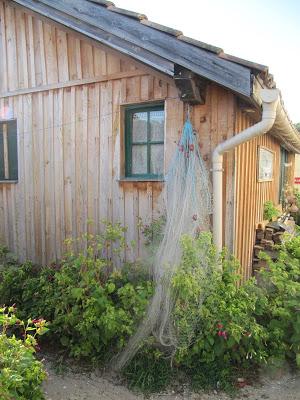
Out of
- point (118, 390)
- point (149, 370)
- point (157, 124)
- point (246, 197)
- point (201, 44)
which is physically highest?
point (201, 44)

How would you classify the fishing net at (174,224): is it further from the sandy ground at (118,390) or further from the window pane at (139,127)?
the window pane at (139,127)

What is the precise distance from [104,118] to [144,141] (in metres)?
0.72

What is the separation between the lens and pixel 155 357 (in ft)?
11.6

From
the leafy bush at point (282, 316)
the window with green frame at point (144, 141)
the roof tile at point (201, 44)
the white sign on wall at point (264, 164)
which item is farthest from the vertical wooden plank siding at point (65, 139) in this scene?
the white sign on wall at point (264, 164)

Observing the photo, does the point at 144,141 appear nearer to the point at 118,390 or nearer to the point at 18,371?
the point at 118,390

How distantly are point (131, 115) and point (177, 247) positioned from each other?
7.02 ft

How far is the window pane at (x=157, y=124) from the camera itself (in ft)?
15.0

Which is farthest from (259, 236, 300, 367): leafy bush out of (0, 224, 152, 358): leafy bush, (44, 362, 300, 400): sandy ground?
(0, 224, 152, 358): leafy bush

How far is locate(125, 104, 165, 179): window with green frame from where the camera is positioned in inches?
181

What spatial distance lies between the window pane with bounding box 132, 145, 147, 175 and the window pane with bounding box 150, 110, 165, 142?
23 cm

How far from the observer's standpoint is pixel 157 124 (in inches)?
181

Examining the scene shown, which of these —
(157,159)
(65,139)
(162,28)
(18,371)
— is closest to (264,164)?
(157,159)

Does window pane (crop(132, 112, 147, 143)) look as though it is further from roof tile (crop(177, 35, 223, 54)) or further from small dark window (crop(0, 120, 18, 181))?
small dark window (crop(0, 120, 18, 181))

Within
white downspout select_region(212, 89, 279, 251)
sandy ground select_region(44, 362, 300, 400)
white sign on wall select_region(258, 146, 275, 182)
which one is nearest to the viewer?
sandy ground select_region(44, 362, 300, 400)
